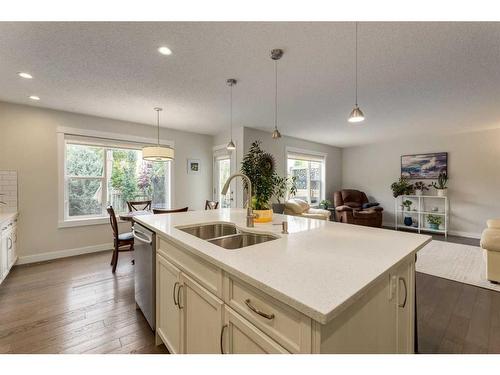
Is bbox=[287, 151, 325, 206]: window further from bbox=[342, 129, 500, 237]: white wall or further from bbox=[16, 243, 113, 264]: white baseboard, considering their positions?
bbox=[16, 243, 113, 264]: white baseboard

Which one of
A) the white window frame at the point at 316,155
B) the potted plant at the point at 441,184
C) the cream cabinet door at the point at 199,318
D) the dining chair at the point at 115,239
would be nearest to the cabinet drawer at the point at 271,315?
the cream cabinet door at the point at 199,318

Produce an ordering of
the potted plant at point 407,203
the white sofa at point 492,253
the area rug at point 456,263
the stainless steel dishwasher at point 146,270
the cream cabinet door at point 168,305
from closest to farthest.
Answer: the cream cabinet door at point 168,305 < the stainless steel dishwasher at point 146,270 < the white sofa at point 492,253 < the area rug at point 456,263 < the potted plant at point 407,203

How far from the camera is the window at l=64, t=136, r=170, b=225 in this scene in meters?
3.89

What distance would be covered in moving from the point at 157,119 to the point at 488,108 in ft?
18.0

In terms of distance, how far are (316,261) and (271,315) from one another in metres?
0.35

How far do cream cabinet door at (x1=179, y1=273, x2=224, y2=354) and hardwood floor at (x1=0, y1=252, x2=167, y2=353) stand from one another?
0.60m

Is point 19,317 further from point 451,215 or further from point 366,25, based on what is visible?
point 451,215

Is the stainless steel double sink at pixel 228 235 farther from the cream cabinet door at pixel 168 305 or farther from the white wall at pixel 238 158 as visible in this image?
the white wall at pixel 238 158

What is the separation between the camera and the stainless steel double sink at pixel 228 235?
165cm

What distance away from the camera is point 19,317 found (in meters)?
2.07

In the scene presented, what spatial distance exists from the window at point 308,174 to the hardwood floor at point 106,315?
365 cm

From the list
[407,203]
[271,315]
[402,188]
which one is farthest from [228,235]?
[407,203]

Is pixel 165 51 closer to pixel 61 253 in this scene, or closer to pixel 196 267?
pixel 196 267
